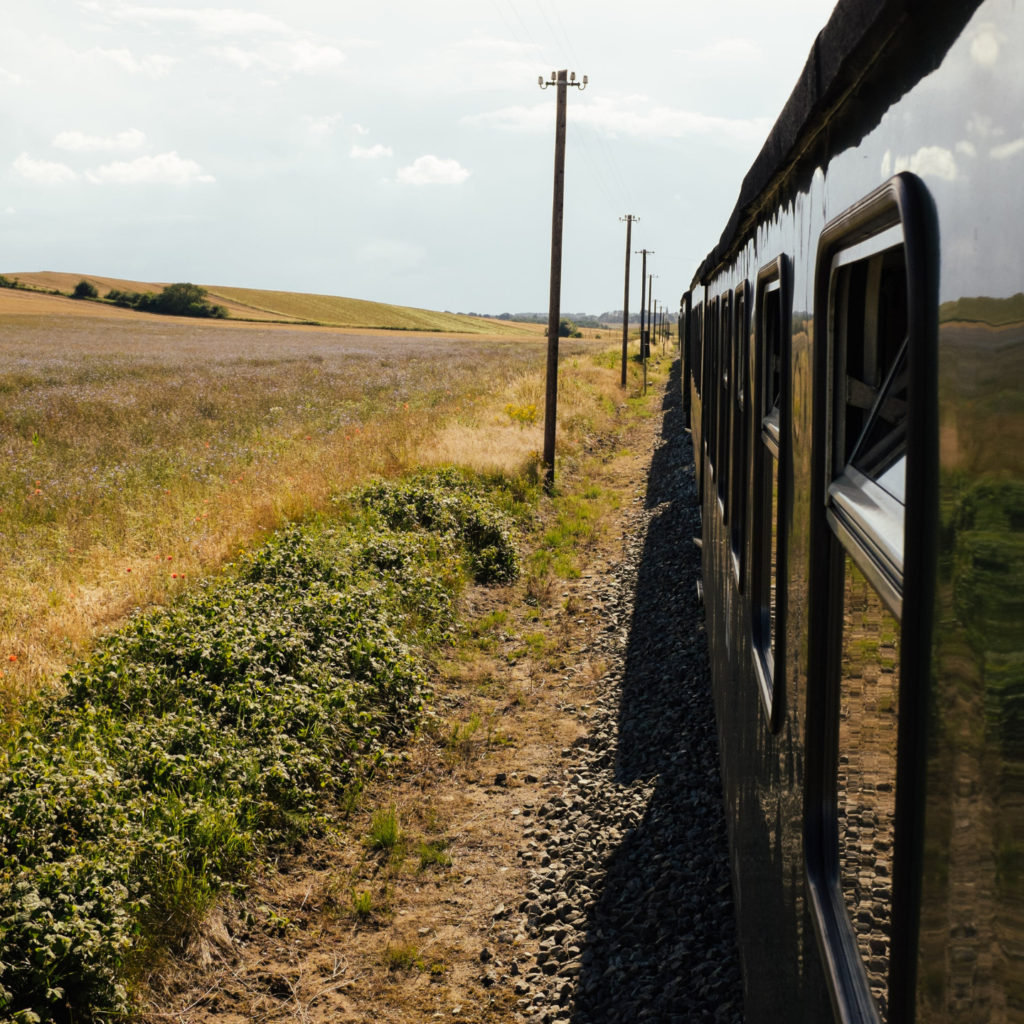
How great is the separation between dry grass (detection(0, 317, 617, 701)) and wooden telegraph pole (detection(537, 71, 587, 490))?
639mm

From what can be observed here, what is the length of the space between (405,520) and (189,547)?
2.27 metres

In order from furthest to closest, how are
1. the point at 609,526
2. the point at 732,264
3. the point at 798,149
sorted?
the point at 609,526
the point at 732,264
the point at 798,149

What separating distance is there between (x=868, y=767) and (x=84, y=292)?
101 metres

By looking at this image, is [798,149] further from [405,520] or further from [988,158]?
[405,520]

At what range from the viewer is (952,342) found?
85cm

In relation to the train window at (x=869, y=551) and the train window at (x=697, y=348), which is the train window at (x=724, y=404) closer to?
the train window at (x=869, y=551)

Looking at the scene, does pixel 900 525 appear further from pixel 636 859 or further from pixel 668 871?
pixel 636 859

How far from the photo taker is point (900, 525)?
106cm

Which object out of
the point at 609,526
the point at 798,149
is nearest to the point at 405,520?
the point at 609,526

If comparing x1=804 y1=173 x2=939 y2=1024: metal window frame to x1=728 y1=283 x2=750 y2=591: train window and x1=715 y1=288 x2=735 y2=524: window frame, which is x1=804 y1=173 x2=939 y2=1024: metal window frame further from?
x1=715 y1=288 x2=735 y2=524: window frame

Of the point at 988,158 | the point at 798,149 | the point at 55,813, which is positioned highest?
the point at 798,149

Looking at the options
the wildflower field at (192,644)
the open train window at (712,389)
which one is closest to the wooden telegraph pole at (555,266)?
the wildflower field at (192,644)

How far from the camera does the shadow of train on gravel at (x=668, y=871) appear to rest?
3537 millimetres

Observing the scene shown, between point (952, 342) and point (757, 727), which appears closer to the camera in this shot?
point (952, 342)
